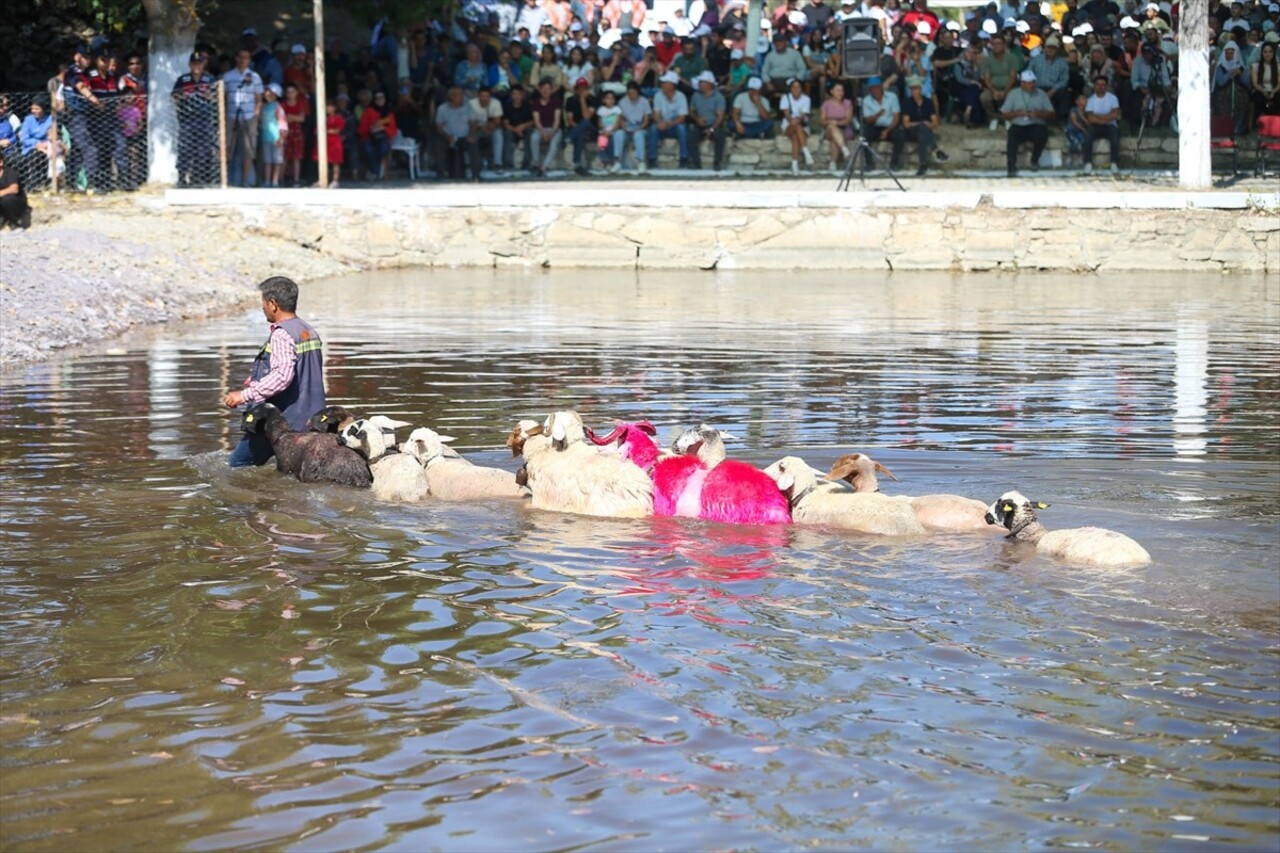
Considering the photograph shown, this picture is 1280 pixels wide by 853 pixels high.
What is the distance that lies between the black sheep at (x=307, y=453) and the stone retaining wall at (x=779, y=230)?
606 inches

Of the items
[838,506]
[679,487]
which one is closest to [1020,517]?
[838,506]

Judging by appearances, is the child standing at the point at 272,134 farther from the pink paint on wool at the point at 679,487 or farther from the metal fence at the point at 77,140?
the pink paint on wool at the point at 679,487

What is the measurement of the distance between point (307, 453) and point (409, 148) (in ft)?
66.6

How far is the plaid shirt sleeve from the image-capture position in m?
11.2

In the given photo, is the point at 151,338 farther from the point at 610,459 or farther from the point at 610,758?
the point at 610,758

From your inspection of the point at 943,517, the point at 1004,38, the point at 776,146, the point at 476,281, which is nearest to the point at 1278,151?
the point at 1004,38

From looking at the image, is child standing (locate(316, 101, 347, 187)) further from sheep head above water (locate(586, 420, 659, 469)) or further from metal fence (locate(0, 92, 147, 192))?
sheep head above water (locate(586, 420, 659, 469))

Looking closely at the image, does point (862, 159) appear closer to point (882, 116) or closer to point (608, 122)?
point (882, 116)

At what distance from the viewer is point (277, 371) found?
442 inches

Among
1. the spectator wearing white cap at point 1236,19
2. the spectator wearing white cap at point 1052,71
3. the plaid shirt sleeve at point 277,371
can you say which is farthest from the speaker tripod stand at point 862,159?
the plaid shirt sleeve at point 277,371

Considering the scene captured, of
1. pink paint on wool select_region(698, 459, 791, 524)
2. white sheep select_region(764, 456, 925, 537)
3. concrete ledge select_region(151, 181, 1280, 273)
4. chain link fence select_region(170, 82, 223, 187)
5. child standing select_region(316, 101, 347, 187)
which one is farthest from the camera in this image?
child standing select_region(316, 101, 347, 187)

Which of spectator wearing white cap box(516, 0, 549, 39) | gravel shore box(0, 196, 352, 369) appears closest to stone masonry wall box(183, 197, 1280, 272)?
gravel shore box(0, 196, 352, 369)

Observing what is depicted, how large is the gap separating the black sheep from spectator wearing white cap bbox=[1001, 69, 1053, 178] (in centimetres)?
1977

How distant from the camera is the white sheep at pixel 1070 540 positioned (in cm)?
849
